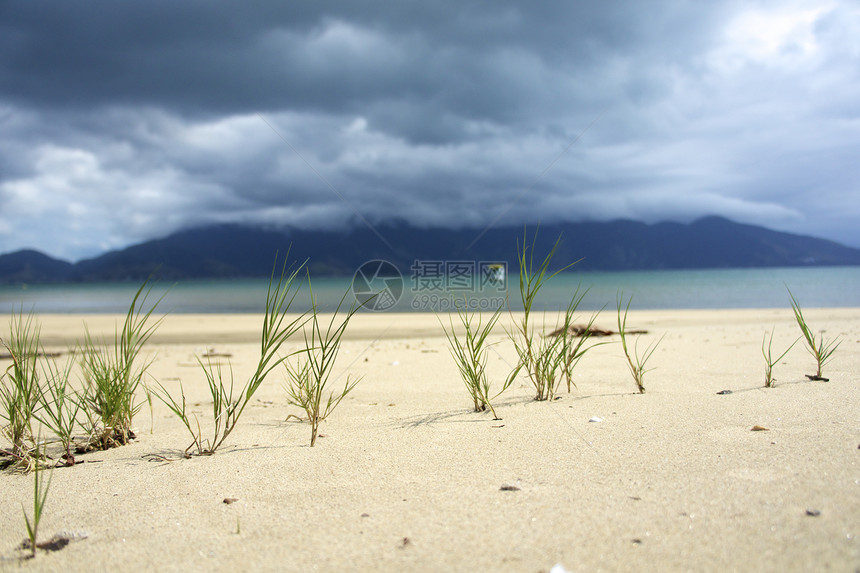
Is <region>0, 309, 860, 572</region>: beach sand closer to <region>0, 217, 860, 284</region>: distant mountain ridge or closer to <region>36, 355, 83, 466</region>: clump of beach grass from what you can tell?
<region>36, 355, 83, 466</region>: clump of beach grass

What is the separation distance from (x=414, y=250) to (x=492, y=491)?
15706cm

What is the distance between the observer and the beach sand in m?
1.35

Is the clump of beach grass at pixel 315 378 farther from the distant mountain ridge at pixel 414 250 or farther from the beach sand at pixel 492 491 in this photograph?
the distant mountain ridge at pixel 414 250

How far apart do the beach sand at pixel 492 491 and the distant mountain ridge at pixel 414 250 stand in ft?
320

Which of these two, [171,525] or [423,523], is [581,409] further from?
[171,525]

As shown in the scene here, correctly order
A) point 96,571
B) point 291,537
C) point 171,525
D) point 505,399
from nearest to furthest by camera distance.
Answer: point 96,571 < point 291,537 < point 171,525 < point 505,399

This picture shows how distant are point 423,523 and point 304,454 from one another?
35.7 inches

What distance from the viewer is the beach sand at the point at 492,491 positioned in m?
1.35

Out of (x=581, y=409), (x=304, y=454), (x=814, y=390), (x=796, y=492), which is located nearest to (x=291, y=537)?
(x=304, y=454)

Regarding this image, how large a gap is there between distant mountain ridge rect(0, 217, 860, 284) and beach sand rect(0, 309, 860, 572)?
320 ft

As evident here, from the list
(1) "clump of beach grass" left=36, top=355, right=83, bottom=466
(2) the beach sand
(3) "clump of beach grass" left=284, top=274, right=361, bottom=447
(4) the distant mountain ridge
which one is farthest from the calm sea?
(4) the distant mountain ridge

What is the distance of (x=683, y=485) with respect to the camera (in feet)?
5.53

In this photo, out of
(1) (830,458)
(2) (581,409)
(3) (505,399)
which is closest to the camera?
(1) (830,458)

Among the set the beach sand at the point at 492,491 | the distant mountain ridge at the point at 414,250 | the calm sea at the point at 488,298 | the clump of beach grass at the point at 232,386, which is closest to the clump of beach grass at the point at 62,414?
the beach sand at the point at 492,491
